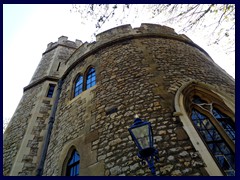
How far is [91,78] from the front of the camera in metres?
5.93

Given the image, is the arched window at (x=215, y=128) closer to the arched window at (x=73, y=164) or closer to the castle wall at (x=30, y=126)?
the arched window at (x=73, y=164)

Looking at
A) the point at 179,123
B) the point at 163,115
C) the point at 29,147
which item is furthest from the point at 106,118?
the point at 29,147

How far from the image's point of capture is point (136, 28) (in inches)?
270

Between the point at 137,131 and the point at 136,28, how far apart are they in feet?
16.6

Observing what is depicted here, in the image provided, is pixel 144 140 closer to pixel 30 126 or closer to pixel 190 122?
pixel 190 122

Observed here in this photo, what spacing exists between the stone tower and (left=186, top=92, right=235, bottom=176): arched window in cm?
2

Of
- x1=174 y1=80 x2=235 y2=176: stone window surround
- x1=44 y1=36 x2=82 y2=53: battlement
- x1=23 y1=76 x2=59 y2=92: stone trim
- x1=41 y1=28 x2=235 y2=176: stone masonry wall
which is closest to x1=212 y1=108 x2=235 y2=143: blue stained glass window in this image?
x1=174 y1=80 x2=235 y2=176: stone window surround

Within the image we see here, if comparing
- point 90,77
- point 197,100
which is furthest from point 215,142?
point 90,77

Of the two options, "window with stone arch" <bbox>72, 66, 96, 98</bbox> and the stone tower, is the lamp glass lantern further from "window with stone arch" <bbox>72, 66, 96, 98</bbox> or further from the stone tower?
"window with stone arch" <bbox>72, 66, 96, 98</bbox>

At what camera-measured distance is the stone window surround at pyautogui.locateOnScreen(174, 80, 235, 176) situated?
9.72ft

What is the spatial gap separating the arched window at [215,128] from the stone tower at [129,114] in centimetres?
2

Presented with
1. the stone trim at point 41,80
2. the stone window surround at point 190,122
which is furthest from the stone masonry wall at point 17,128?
the stone window surround at point 190,122

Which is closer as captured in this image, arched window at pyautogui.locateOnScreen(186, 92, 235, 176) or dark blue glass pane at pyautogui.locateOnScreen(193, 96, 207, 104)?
arched window at pyautogui.locateOnScreen(186, 92, 235, 176)

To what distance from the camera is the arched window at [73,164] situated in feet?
13.3
